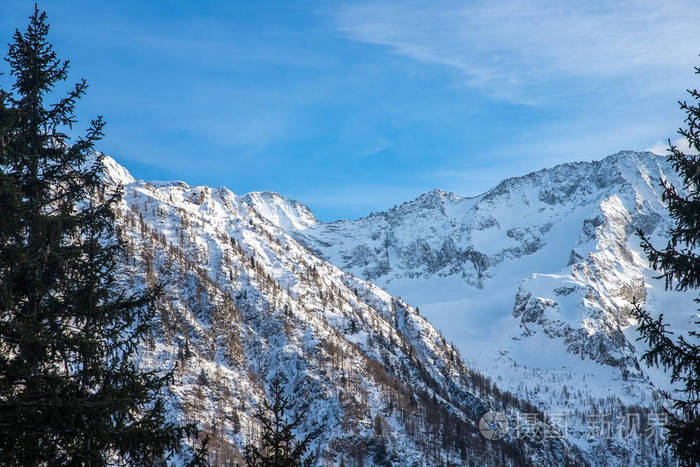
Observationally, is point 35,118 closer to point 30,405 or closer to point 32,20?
point 32,20

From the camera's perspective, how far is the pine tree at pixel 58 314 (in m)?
15.0

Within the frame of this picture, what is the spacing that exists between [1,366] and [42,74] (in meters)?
10.4

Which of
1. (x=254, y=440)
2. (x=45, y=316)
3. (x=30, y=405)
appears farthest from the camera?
(x=254, y=440)

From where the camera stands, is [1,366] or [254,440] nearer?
[1,366]

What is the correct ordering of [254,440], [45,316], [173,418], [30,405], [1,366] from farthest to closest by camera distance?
[254,440] → [173,418] → [45,316] → [1,366] → [30,405]

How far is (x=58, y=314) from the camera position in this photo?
1753 cm

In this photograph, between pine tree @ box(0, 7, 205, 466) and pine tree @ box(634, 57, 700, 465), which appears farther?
pine tree @ box(634, 57, 700, 465)

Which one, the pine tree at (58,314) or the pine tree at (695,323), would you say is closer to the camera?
the pine tree at (58,314)

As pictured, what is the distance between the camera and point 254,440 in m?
176

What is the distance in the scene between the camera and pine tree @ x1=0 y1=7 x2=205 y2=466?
49.1 feet

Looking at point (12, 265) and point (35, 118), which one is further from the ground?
point (35, 118)

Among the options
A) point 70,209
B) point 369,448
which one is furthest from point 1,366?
point 369,448

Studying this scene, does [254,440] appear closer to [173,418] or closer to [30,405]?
[173,418]

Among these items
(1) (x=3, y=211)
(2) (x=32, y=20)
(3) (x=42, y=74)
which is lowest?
(1) (x=3, y=211)
